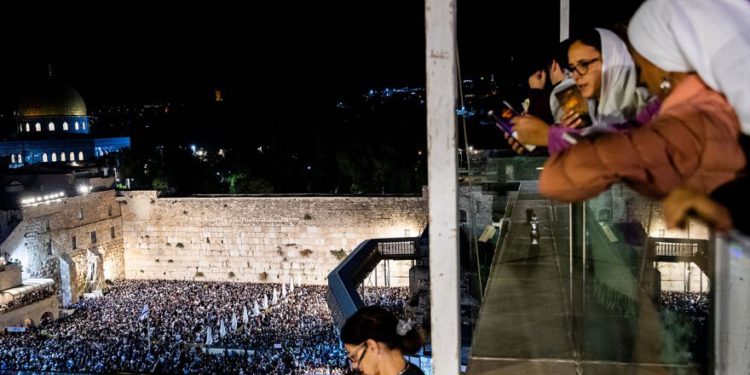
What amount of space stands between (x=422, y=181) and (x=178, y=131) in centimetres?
5094

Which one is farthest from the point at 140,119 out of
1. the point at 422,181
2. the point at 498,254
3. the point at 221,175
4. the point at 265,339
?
the point at 498,254

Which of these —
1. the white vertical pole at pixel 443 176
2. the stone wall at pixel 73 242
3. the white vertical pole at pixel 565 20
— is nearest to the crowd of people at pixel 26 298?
→ the stone wall at pixel 73 242

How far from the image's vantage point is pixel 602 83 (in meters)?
1.93

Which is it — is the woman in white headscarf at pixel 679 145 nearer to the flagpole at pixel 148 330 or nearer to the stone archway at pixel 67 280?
the flagpole at pixel 148 330

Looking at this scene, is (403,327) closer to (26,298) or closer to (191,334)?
(191,334)

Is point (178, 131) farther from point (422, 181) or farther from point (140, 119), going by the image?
point (422, 181)

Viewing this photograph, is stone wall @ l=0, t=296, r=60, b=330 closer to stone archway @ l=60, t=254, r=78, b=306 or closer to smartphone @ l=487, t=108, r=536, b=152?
Result: stone archway @ l=60, t=254, r=78, b=306

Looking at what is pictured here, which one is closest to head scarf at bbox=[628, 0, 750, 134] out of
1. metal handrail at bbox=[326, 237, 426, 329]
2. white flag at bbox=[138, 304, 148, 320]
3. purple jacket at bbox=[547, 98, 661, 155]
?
purple jacket at bbox=[547, 98, 661, 155]

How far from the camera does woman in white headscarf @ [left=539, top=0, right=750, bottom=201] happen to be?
1.24 meters

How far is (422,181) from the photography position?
32.3 metres

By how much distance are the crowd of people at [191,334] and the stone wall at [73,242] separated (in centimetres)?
127

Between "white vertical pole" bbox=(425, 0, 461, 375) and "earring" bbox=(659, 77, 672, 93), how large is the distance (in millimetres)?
737

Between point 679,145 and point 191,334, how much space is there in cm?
2046

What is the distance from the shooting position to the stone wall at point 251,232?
27.5 metres
